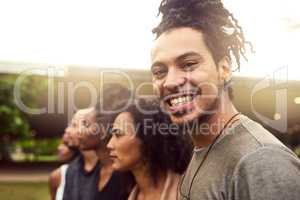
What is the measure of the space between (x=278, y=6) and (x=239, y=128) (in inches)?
44.9

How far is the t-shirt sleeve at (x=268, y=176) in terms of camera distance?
58 centimetres

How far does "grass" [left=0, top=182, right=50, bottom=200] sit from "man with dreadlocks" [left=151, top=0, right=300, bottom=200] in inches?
159

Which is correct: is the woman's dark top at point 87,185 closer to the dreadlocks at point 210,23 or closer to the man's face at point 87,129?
the man's face at point 87,129

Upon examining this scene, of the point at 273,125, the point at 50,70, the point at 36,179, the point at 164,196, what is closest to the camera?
the point at 164,196

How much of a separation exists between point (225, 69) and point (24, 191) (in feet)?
15.9

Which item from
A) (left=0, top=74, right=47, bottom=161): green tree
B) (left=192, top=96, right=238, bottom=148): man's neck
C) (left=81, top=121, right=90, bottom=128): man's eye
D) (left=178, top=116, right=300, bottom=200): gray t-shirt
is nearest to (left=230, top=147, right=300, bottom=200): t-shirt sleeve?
(left=178, top=116, right=300, bottom=200): gray t-shirt

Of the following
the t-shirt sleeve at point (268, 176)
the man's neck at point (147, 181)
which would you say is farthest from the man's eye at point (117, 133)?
the t-shirt sleeve at point (268, 176)

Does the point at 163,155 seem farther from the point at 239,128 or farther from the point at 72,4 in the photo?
the point at 72,4

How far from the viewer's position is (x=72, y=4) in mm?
1910

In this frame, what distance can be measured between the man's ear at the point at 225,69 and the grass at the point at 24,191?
4090 mm

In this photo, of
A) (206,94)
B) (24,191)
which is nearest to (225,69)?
(206,94)

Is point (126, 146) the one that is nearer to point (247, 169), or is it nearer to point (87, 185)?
point (87, 185)

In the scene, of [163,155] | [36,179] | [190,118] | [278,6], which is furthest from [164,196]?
[36,179]

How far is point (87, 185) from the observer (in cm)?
163
